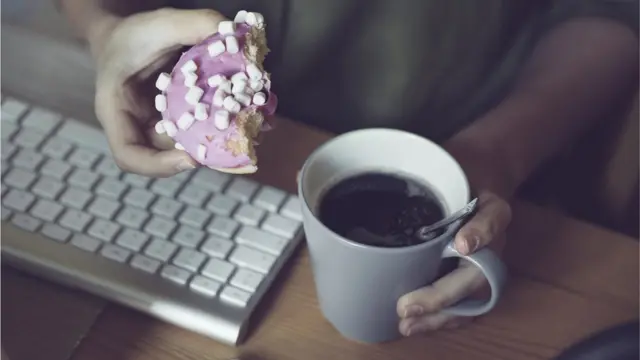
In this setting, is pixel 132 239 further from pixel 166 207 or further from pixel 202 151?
pixel 202 151

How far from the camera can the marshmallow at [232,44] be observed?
0.32 metres

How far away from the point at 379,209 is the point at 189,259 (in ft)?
0.37

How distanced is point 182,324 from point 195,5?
0.82ft

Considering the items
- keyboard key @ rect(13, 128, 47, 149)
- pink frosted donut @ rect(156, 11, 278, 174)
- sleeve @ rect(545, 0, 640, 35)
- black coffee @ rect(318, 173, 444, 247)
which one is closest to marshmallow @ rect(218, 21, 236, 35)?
pink frosted donut @ rect(156, 11, 278, 174)

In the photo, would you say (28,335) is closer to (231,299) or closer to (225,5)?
(231,299)

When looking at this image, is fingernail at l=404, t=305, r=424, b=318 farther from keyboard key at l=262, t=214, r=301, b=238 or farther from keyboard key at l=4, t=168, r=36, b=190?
keyboard key at l=4, t=168, r=36, b=190

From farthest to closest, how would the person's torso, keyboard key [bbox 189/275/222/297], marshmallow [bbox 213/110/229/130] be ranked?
the person's torso, keyboard key [bbox 189/275/222/297], marshmallow [bbox 213/110/229/130]

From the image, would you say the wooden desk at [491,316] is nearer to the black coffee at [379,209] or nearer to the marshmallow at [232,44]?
the black coffee at [379,209]

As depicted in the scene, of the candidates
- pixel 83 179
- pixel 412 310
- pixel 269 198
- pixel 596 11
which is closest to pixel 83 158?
pixel 83 179

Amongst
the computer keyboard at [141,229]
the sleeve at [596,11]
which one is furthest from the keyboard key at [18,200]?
the sleeve at [596,11]

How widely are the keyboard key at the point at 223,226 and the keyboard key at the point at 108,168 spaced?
67 millimetres

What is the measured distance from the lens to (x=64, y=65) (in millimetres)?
538

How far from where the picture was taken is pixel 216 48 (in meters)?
0.32

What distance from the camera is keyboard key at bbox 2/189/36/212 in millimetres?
456
